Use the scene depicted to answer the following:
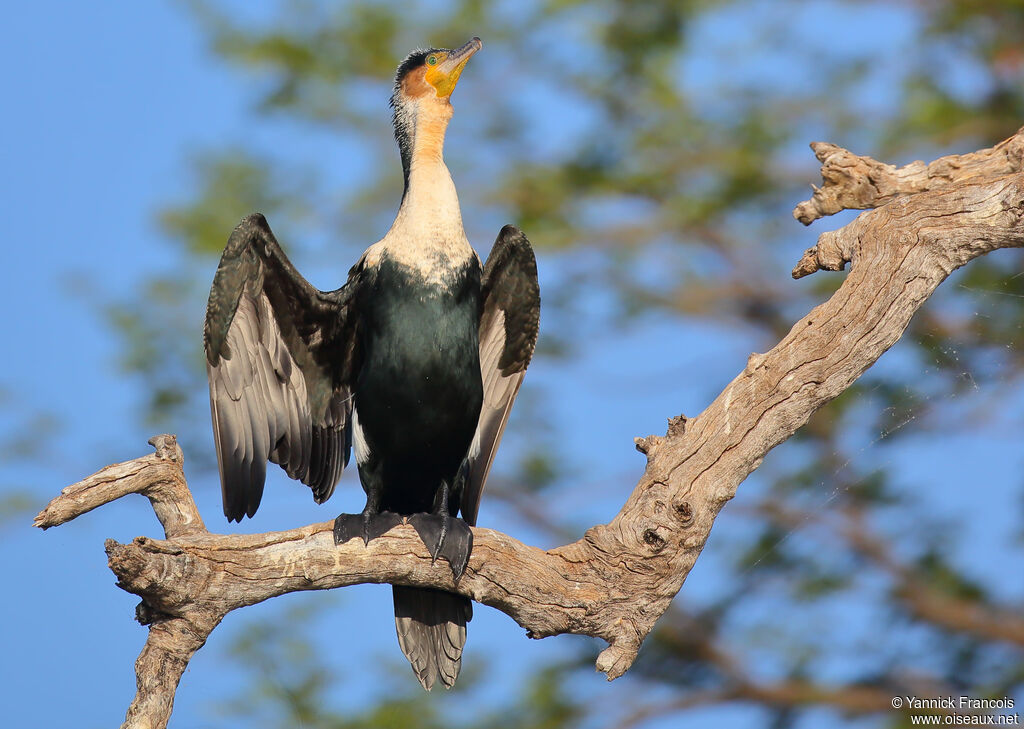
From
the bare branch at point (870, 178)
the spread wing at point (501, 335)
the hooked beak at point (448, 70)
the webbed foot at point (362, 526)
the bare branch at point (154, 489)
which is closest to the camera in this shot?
the bare branch at point (154, 489)

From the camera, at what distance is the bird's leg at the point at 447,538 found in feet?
10.0

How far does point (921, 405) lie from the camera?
6.98 meters

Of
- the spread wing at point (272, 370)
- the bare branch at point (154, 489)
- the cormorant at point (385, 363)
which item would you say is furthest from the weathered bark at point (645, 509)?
the spread wing at point (272, 370)

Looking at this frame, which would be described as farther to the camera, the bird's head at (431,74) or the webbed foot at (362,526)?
the bird's head at (431,74)

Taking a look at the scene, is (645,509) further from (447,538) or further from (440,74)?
(440,74)

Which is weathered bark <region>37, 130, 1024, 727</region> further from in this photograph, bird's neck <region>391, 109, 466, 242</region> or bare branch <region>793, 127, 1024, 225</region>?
bird's neck <region>391, 109, 466, 242</region>

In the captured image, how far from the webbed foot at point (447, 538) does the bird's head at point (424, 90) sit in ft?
4.36

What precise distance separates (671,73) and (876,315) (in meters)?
4.57

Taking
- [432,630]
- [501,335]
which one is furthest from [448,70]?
[432,630]

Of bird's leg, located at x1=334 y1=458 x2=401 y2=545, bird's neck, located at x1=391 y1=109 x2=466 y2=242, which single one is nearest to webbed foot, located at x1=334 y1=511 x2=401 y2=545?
bird's leg, located at x1=334 y1=458 x2=401 y2=545

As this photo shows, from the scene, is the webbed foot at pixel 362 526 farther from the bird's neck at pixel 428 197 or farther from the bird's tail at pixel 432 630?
the bird's neck at pixel 428 197

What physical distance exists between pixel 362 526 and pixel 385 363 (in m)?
0.58

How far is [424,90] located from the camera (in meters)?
3.92

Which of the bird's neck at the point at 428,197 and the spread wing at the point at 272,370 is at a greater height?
the bird's neck at the point at 428,197
